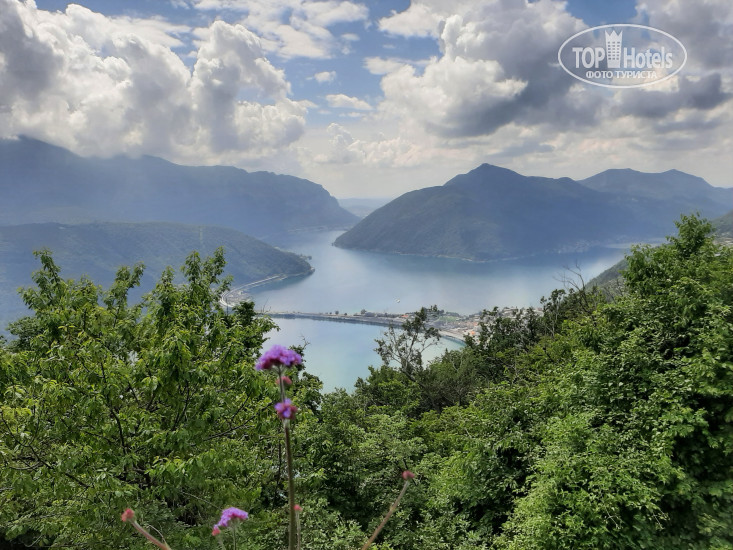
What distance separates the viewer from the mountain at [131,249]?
134500 mm

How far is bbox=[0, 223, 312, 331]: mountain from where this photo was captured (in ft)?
441

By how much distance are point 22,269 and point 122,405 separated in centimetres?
16395

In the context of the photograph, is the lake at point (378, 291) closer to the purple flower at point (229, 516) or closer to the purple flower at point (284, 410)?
the purple flower at point (229, 516)

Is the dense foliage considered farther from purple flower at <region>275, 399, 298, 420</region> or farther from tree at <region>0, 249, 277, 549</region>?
purple flower at <region>275, 399, 298, 420</region>

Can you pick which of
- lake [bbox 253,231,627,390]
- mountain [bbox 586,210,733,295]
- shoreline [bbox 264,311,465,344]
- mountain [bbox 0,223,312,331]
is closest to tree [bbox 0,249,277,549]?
mountain [bbox 586,210,733,295]

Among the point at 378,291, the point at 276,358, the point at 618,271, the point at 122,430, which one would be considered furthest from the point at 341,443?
the point at 378,291

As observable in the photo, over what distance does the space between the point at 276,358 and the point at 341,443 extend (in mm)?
7034

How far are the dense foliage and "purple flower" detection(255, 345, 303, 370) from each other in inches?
116

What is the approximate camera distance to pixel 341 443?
7.86 m

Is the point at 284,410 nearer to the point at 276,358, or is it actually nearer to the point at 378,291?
the point at 276,358

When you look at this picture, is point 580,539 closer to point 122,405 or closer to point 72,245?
point 122,405

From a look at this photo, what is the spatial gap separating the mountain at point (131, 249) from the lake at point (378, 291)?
16042 mm

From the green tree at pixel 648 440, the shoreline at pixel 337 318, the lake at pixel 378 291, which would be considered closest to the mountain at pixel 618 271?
the green tree at pixel 648 440

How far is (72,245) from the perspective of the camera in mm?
146500
